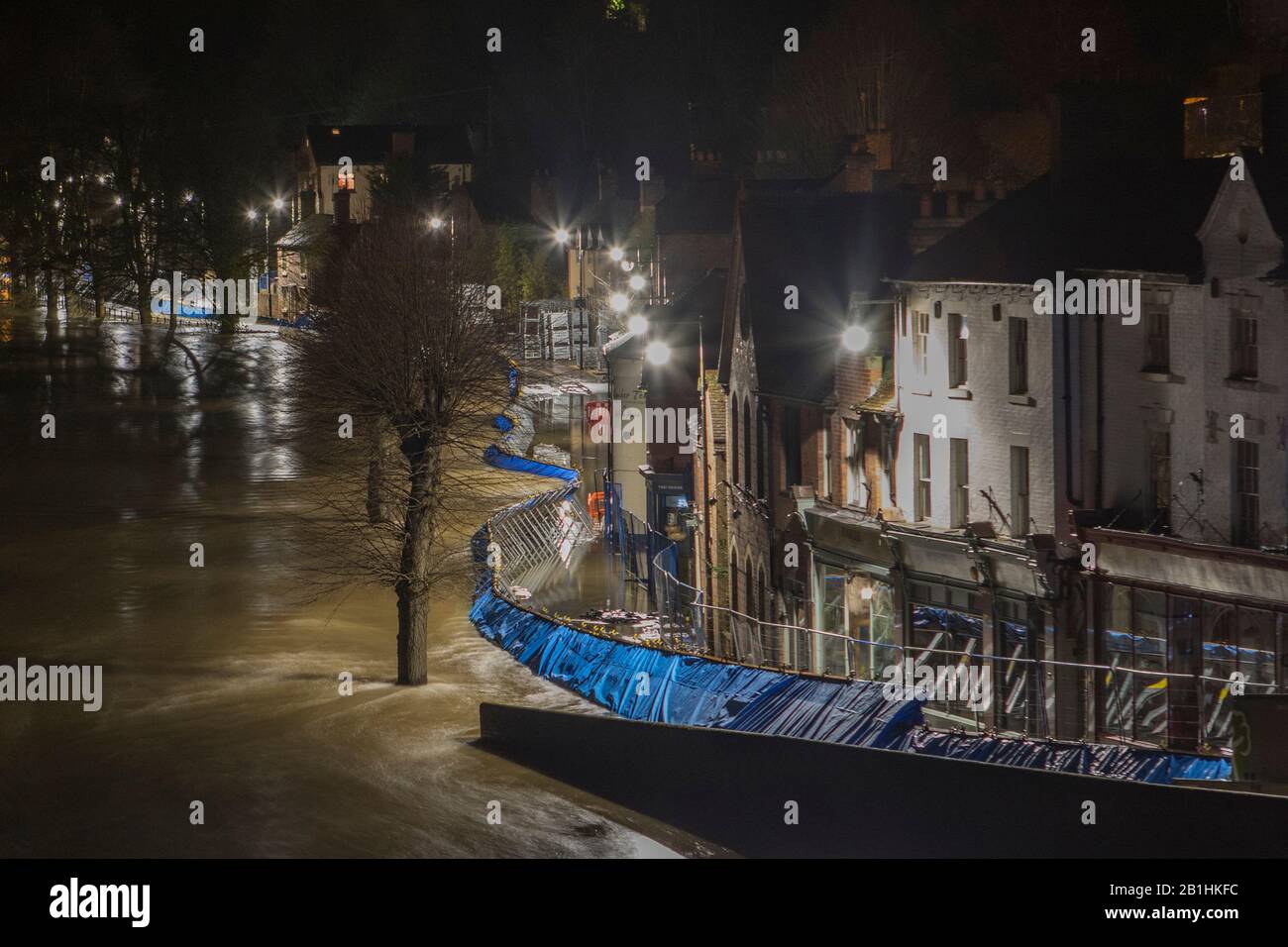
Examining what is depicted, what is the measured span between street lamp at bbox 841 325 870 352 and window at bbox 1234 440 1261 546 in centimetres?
1021

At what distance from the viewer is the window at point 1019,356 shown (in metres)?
30.9

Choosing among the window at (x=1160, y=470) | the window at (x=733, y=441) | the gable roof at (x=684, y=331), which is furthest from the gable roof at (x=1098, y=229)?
the gable roof at (x=684, y=331)

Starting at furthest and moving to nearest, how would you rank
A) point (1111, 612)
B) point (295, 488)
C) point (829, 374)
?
point (295, 488)
point (829, 374)
point (1111, 612)

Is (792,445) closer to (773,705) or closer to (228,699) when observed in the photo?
(228,699)

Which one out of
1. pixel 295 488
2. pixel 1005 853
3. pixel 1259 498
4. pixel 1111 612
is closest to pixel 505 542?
pixel 295 488

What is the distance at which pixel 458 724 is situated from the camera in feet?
99.0

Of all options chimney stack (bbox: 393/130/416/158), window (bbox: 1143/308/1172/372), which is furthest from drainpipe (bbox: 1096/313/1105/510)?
chimney stack (bbox: 393/130/416/158)

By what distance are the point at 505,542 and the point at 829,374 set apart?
1182cm

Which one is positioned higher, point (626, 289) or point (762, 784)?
point (626, 289)

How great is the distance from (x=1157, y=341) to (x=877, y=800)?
12268mm

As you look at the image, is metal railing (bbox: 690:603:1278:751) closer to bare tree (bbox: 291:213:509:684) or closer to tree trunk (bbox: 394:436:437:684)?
tree trunk (bbox: 394:436:437:684)

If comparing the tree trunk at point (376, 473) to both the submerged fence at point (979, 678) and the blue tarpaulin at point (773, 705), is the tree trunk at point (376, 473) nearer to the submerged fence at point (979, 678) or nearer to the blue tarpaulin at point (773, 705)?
the submerged fence at point (979, 678)

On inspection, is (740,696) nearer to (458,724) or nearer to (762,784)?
(762,784)

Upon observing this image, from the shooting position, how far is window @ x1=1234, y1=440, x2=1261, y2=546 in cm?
2677
